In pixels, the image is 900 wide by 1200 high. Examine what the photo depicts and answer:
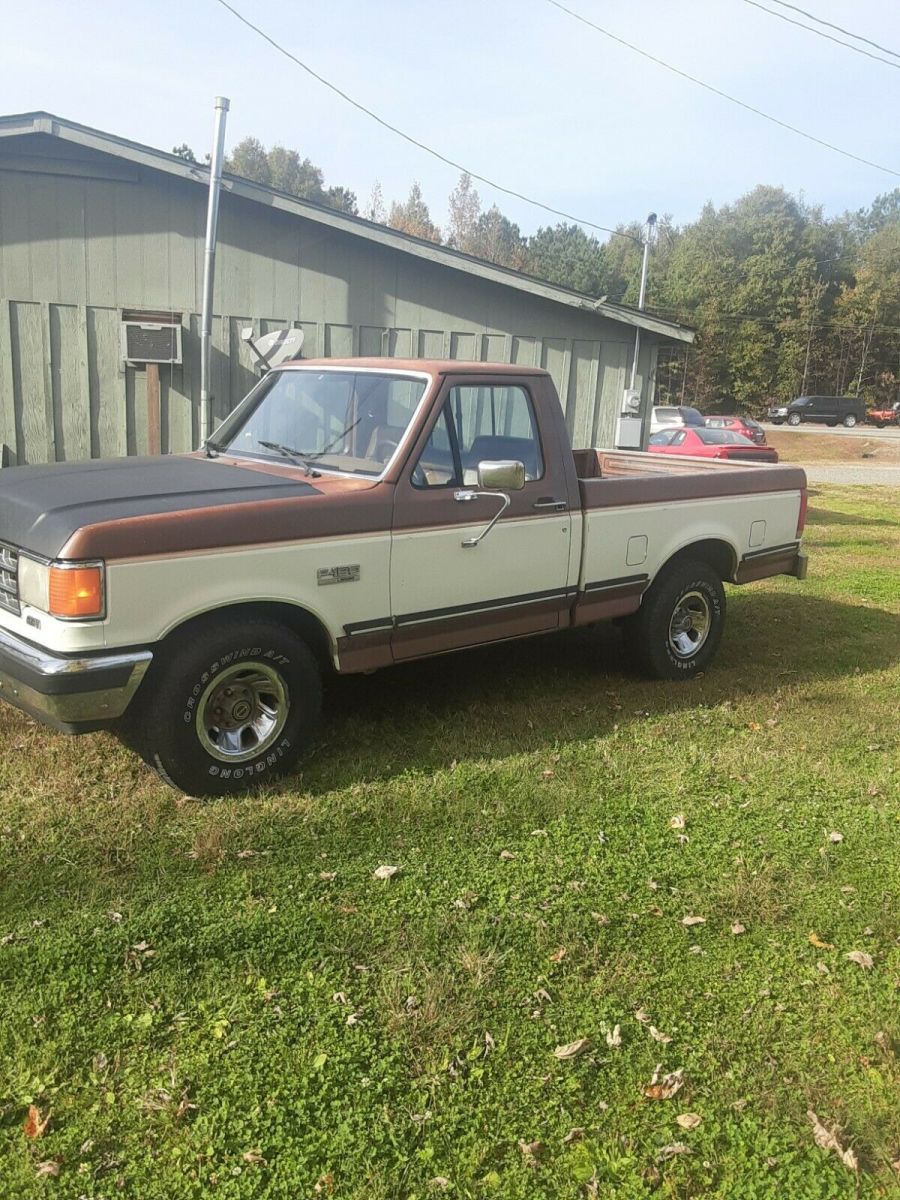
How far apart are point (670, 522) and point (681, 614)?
29.2 inches

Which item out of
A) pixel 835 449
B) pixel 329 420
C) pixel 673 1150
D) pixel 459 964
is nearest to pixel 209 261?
pixel 329 420

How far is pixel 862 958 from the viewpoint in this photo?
3545 mm

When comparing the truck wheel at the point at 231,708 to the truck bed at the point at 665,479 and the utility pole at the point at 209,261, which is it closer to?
the truck bed at the point at 665,479

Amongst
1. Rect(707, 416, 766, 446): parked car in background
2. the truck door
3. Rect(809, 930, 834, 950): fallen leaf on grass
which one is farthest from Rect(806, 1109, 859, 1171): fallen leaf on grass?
Rect(707, 416, 766, 446): parked car in background

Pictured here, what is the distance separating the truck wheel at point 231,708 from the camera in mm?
4199

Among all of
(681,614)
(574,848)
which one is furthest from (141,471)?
(681,614)

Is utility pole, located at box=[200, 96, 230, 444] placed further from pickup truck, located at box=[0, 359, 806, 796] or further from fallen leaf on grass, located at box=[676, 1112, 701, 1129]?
fallen leaf on grass, located at box=[676, 1112, 701, 1129]

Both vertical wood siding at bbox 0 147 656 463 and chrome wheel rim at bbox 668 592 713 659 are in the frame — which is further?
vertical wood siding at bbox 0 147 656 463

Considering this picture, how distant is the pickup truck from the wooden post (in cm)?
453

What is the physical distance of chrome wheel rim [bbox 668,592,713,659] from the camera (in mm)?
6617

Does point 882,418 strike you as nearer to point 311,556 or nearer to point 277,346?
point 277,346

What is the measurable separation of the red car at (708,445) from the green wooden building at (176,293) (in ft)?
25.9

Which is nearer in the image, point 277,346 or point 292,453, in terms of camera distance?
point 292,453

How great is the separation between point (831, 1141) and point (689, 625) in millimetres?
4325
